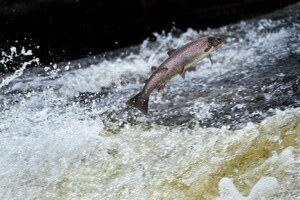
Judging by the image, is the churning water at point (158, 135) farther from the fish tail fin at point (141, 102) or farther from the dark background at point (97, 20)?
the dark background at point (97, 20)

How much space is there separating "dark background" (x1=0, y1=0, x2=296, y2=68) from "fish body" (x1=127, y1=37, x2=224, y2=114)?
2223 millimetres

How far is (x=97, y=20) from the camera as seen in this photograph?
5.71m

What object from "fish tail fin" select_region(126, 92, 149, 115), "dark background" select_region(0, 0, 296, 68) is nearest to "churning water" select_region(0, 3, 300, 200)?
"fish tail fin" select_region(126, 92, 149, 115)

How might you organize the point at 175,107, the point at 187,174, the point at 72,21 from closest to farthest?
the point at 187,174
the point at 175,107
the point at 72,21

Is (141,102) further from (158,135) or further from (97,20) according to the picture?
(97,20)

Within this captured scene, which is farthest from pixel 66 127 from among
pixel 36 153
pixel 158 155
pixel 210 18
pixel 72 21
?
pixel 210 18

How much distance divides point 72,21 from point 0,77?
111 cm

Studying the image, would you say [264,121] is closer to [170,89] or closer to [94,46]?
[170,89]

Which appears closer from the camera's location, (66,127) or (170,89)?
(66,127)

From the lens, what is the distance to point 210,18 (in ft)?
20.7

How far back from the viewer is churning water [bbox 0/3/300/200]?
3.19m

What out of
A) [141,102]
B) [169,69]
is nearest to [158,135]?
[141,102]

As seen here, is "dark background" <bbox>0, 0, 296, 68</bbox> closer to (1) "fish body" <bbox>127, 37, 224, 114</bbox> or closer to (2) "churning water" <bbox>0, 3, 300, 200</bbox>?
(2) "churning water" <bbox>0, 3, 300, 200</bbox>

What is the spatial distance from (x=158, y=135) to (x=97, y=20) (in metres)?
2.55
